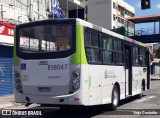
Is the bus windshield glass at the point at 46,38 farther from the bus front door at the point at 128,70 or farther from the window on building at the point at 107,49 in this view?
the bus front door at the point at 128,70

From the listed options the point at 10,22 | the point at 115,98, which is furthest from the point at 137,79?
the point at 10,22

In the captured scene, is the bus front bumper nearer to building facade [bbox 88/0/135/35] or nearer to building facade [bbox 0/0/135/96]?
building facade [bbox 0/0/135/96]

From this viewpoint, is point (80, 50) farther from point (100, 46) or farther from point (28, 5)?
point (28, 5)

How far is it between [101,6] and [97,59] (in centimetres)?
8602

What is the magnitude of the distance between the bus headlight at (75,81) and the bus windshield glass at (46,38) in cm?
83

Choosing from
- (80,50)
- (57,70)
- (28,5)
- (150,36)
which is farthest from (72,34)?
(150,36)

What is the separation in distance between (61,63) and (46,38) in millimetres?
1023

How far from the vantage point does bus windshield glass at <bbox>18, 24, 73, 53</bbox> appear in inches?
429

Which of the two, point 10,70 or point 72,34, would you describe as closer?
point 72,34

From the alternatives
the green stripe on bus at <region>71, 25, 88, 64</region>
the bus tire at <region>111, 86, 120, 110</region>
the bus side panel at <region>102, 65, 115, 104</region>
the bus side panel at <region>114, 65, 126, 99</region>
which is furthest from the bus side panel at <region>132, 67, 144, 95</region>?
the green stripe on bus at <region>71, 25, 88, 64</region>

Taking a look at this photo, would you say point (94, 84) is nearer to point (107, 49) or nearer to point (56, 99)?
point (56, 99)

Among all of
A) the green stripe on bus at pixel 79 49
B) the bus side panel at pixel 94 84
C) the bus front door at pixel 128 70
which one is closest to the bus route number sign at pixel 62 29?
the green stripe on bus at pixel 79 49

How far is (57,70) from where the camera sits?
35.7 ft

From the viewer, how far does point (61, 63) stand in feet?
35.6
